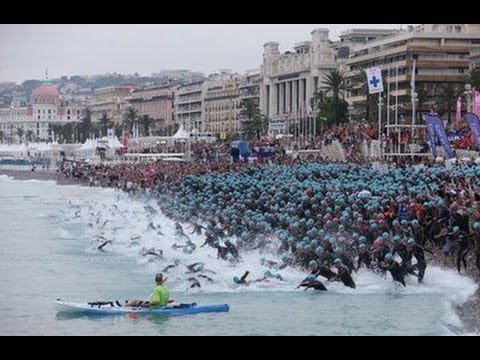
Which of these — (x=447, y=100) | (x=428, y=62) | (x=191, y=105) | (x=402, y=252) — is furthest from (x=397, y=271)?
(x=191, y=105)

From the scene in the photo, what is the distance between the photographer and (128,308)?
41.0 feet

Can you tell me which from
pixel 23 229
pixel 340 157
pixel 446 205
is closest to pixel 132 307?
pixel 446 205

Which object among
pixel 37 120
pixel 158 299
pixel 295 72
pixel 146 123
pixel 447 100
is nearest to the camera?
pixel 158 299

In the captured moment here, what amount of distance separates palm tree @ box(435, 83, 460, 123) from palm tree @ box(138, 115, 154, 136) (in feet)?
65.2

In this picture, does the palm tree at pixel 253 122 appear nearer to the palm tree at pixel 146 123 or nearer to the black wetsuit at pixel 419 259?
the palm tree at pixel 146 123

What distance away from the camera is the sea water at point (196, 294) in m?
12.0

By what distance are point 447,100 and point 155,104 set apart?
27.8 metres

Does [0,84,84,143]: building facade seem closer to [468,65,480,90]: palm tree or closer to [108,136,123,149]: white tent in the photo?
[108,136,123,149]: white tent

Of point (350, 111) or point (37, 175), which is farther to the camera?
point (37, 175)

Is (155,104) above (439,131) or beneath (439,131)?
above

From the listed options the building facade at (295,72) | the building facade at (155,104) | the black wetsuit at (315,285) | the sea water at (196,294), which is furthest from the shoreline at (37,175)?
the black wetsuit at (315,285)

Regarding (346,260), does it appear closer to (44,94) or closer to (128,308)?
(128,308)

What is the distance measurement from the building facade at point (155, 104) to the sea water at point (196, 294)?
135 ft

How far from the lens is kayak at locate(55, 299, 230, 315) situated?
40.8 feet
